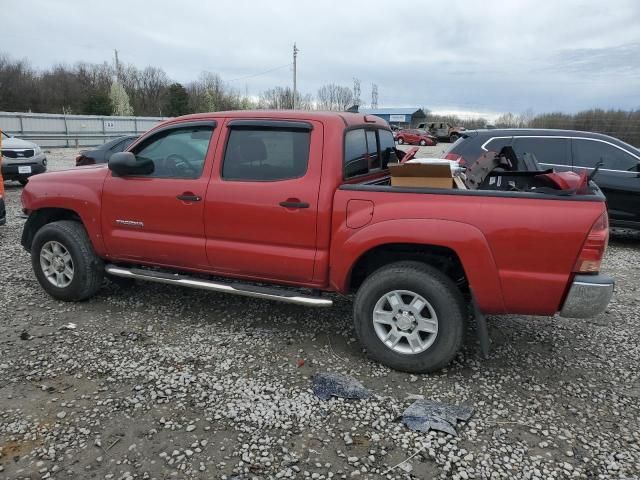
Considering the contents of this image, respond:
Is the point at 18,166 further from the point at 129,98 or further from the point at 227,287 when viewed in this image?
the point at 129,98

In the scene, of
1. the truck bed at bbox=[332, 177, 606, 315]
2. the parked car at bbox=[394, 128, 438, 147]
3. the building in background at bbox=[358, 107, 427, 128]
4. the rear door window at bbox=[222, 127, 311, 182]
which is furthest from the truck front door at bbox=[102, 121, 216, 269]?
the building in background at bbox=[358, 107, 427, 128]

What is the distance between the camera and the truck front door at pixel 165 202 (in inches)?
162

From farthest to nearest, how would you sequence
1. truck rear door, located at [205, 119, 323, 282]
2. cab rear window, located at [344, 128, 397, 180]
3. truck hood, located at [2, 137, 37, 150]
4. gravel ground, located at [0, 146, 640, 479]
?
truck hood, located at [2, 137, 37, 150] → cab rear window, located at [344, 128, 397, 180] → truck rear door, located at [205, 119, 323, 282] → gravel ground, located at [0, 146, 640, 479]

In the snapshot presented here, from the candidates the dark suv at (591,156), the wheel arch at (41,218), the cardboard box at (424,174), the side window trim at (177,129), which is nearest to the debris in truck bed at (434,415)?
the cardboard box at (424,174)

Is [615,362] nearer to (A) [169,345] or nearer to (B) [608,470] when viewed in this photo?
(B) [608,470]

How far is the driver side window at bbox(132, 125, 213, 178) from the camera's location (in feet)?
13.8

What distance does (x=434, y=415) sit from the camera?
3092 mm

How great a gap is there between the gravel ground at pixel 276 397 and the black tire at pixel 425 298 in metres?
0.16

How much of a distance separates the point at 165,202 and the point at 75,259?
1.23m

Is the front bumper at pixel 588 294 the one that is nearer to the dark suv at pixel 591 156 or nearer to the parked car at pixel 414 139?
the dark suv at pixel 591 156

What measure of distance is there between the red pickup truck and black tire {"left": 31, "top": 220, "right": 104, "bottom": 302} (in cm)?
1

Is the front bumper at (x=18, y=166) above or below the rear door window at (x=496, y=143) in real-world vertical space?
below

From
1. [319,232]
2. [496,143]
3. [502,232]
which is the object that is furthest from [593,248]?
[496,143]

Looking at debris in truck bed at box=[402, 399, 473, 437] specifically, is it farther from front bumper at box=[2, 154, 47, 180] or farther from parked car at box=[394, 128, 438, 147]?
parked car at box=[394, 128, 438, 147]
